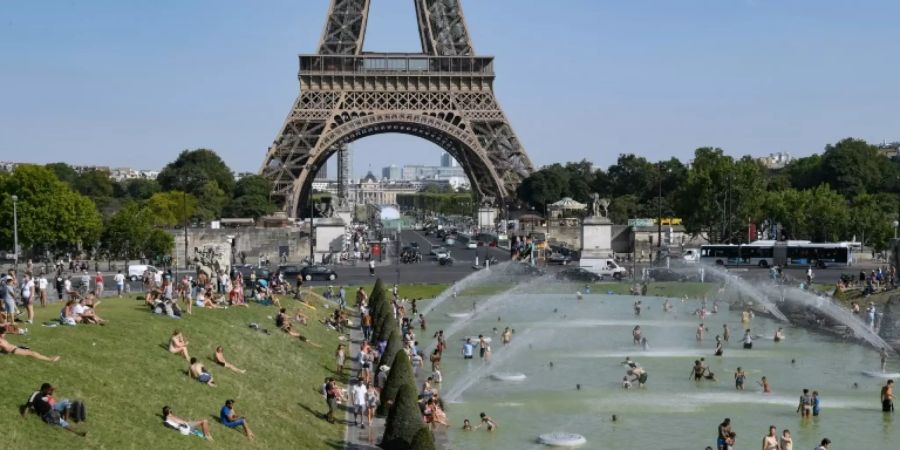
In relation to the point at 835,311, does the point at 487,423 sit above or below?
below

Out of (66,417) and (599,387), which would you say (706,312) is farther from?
(66,417)

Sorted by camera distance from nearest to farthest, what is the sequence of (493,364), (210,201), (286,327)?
(286,327), (493,364), (210,201)

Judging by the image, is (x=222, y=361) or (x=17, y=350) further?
(x=222, y=361)

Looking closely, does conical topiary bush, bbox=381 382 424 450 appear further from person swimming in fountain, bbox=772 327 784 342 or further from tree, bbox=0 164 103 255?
tree, bbox=0 164 103 255

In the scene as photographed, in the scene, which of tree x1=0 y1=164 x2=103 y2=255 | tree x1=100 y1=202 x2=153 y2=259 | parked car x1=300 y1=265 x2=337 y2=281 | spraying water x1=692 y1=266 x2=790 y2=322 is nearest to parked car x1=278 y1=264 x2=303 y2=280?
parked car x1=300 y1=265 x2=337 y2=281

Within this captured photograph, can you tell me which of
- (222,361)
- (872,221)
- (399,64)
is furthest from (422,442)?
(399,64)

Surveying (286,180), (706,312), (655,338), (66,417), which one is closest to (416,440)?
(66,417)

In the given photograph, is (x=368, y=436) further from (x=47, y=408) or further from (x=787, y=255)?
(x=787, y=255)
